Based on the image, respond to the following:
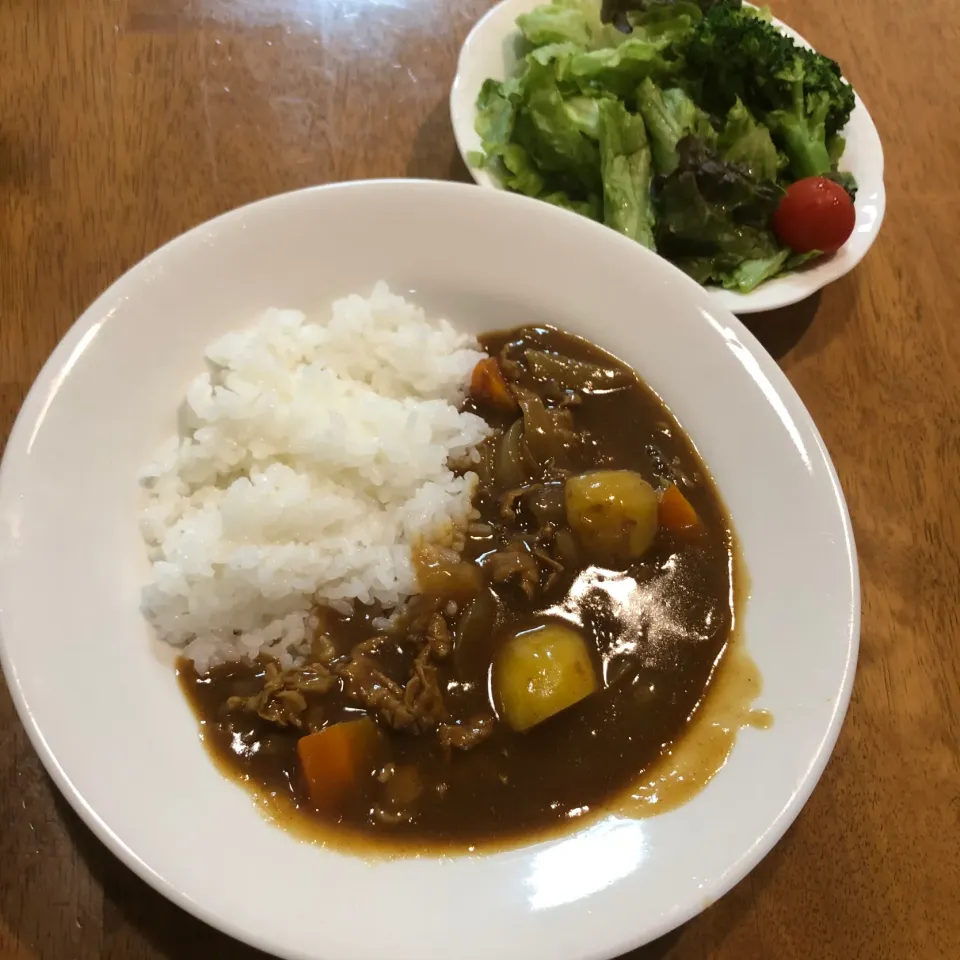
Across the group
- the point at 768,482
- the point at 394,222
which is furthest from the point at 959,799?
the point at 394,222

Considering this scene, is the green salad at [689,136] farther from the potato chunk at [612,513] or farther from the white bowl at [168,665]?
the potato chunk at [612,513]

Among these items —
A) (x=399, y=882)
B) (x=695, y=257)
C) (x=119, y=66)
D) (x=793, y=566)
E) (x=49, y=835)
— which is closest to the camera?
(x=399, y=882)

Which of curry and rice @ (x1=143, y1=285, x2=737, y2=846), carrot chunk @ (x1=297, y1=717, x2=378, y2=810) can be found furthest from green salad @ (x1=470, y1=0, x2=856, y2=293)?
carrot chunk @ (x1=297, y1=717, x2=378, y2=810)

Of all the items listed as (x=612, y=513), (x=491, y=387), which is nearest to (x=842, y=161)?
(x=491, y=387)

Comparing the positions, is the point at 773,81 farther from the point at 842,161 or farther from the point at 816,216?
the point at 816,216

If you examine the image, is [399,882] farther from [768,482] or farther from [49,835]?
[768,482]
